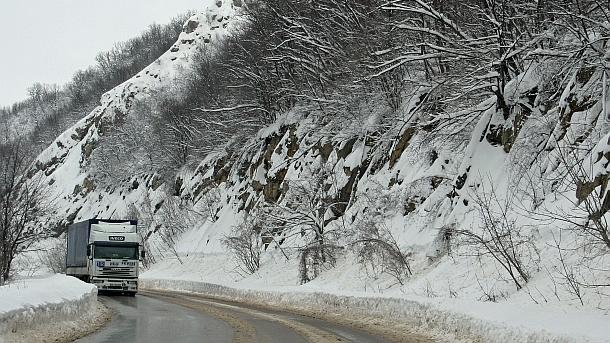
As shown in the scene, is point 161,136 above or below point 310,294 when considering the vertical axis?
above

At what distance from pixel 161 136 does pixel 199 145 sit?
42.1 ft

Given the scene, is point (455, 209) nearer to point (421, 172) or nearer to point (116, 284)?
point (421, 172)

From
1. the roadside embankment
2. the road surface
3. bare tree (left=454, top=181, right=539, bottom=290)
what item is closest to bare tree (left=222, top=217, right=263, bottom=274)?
the roadside embankment

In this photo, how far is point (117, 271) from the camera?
107ft

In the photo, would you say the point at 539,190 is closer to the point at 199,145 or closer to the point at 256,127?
the point at 256,127

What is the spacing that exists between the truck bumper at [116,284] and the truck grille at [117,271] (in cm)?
27

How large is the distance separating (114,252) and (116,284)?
61.4 inches

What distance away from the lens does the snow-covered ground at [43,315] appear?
11.6 m

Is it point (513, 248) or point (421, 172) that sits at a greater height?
point (421, 172)

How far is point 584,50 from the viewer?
18.4m

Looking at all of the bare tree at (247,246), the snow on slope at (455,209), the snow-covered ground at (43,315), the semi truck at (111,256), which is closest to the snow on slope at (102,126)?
the bare tree at (247,246)

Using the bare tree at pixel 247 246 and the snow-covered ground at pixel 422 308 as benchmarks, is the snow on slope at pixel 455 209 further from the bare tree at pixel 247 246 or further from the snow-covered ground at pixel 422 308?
the bare tree at pixel 247 246

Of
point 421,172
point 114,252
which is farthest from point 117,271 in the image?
point 421,172

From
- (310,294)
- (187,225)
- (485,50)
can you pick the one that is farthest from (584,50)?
(187,225)
